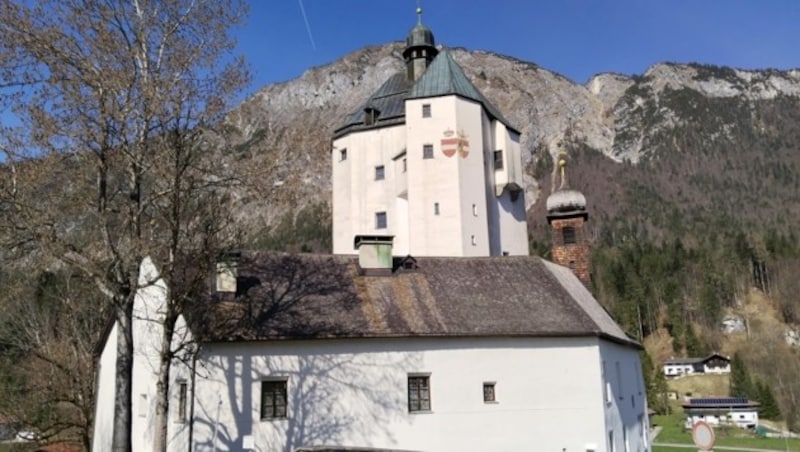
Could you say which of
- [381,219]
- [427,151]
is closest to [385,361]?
[427,151]

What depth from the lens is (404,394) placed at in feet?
68.3

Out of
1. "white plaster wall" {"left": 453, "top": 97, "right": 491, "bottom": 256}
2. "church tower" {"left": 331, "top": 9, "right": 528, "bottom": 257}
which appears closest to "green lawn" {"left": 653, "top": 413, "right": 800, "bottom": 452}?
"church tower" {"left": 331, "top": 9, "right": 528, "bottom": 257}

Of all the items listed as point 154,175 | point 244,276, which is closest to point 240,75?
point 154,175

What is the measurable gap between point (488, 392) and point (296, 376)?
218 inches

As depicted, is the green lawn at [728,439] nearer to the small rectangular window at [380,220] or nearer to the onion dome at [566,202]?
the small rectangular window at [380,220]

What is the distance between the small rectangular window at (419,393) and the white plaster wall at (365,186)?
1696 cm

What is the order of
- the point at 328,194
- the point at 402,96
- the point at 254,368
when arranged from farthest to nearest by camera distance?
the point at 328,194
the point at 402,96
the point at 254,368

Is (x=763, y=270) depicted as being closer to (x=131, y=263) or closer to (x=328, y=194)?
(x=328, y=194)

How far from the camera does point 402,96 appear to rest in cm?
4131

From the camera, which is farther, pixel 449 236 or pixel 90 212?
pixel 449 236

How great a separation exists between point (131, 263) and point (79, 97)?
11.8 ft

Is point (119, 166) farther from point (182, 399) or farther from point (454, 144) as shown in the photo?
point (454, 144)

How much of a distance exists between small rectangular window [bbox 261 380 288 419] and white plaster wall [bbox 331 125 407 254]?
1825 centimetres

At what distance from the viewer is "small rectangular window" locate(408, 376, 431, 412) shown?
21.0 m
